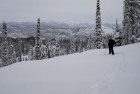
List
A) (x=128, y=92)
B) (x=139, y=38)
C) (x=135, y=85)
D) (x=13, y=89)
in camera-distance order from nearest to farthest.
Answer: (x=128, y=92) < (x=135, y=85) < (x=13, y=89) < (x=139, y=38)

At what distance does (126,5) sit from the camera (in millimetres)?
30547

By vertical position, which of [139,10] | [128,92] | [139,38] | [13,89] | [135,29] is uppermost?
[139,10]

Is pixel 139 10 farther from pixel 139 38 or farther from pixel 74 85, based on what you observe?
pixel 74 85

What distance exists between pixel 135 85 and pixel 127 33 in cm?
2680

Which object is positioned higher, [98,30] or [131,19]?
[131,19]

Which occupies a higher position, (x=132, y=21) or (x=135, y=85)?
(x=132, y=21)

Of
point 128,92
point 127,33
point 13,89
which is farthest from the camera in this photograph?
point 127,33

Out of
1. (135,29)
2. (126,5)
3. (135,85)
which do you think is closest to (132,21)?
(135,29)

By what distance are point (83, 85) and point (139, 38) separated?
2619 cm

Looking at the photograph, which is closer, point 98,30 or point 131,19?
point 131,19

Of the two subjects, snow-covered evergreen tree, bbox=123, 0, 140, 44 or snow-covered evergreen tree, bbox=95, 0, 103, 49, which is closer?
snow-covered evergreen tree, bbox=123, 0, 140, 44

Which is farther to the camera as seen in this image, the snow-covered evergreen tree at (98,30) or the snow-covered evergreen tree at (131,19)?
the snow-covered evergreen tree at (98,30)

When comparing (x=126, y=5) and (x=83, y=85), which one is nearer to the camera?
Result: (x=83, y=85)

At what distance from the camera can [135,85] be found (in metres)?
5.58
